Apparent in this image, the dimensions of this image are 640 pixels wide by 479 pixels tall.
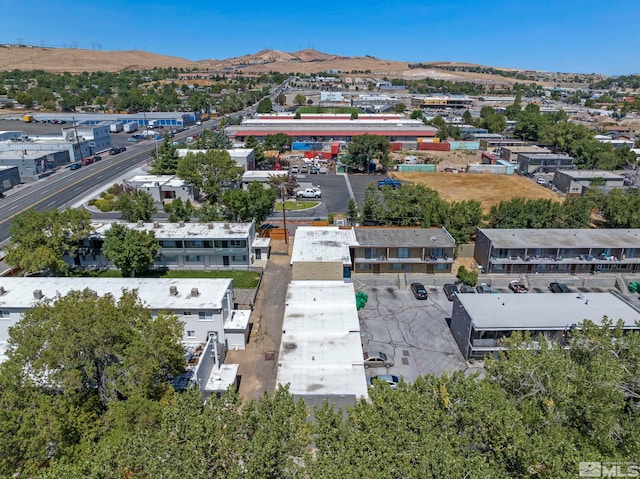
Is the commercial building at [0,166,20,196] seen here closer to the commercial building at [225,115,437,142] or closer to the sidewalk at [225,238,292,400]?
the commercial building at [225,115,437,142]

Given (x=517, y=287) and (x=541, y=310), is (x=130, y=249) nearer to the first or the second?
(x=541, y=310)

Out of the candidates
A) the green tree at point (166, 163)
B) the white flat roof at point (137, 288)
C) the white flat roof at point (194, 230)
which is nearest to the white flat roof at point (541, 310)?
the white flat roof at point (137, 288)

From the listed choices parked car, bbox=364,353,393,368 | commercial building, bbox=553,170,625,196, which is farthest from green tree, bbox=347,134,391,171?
parked car, bbox=364,353,393,368

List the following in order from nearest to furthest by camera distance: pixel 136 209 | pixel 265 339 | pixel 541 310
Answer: pixel 541 310
pixel 265 339
pixel 136 209

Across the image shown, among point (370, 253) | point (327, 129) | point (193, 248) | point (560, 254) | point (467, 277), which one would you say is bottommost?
point (467, 277)

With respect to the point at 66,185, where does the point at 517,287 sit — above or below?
below

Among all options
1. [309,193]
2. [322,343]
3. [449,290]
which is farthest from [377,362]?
[309,193]

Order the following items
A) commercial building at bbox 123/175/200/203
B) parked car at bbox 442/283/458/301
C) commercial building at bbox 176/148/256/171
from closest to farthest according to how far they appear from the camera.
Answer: parked car at bbox 442/283/458/301, commercial building at bbox 123/175/200/203, commercial building at bbox 176/148/256/171

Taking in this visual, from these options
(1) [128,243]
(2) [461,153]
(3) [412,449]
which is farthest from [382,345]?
(2) [461,153]
